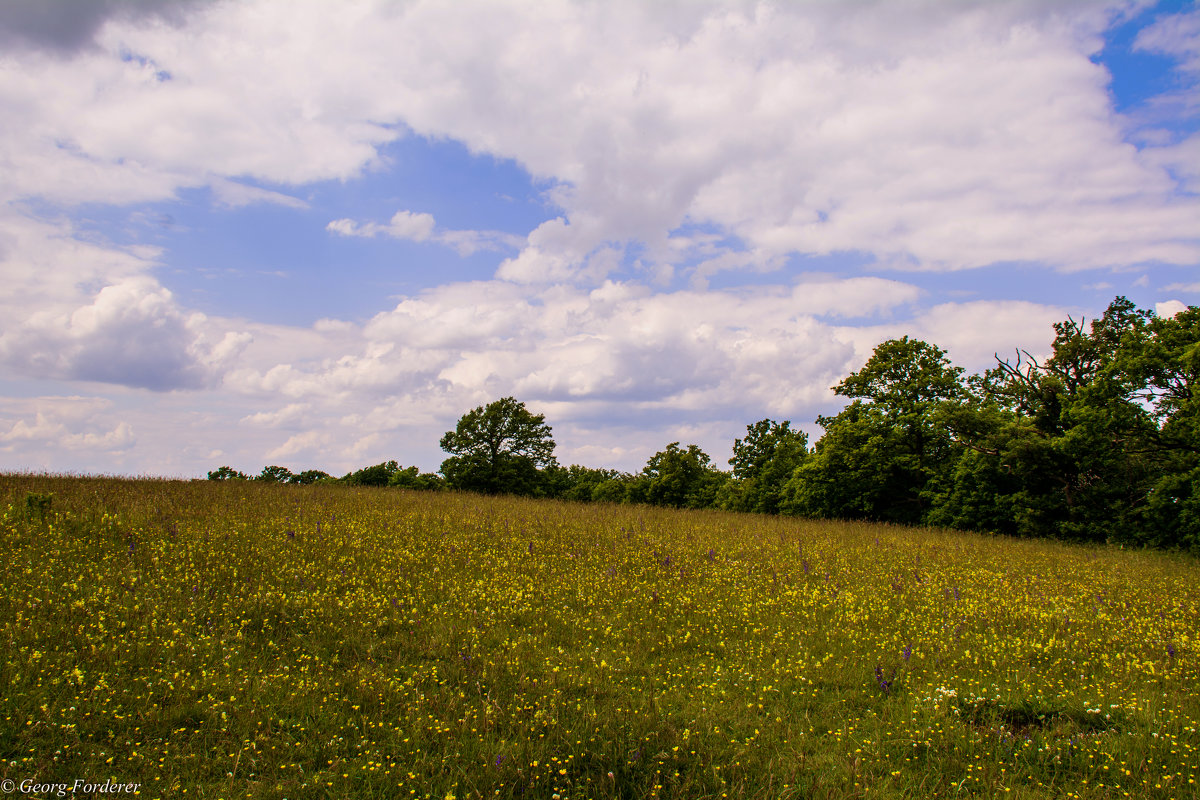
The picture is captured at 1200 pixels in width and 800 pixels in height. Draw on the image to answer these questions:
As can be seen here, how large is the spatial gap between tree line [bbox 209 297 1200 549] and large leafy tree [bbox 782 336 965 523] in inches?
3.0

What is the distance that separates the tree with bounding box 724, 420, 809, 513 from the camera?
4116cm

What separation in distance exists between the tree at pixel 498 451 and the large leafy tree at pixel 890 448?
24.2 metres

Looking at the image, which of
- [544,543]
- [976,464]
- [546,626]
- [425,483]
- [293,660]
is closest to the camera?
[293,660]

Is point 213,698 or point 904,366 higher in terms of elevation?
point 904,366

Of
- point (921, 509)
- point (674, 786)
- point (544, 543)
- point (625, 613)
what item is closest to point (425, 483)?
point (921, 509)

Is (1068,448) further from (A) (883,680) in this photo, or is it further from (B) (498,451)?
(B) (498,451)

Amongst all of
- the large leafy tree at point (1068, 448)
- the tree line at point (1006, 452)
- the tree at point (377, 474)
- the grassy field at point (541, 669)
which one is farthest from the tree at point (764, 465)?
the tree at point (377, 474)

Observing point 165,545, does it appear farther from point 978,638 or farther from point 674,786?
point 978,638

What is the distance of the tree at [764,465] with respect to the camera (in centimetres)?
4116

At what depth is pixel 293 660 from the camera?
686 centimetres

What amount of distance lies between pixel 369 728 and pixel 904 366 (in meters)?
36.0

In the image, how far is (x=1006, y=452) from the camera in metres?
27.3

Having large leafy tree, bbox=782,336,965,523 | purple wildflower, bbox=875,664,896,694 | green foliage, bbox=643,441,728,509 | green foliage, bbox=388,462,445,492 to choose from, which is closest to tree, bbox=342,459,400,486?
green foliage, bbox=388,462,445,492

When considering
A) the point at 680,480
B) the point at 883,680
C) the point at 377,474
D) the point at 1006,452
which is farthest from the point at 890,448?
the point at 377,474
